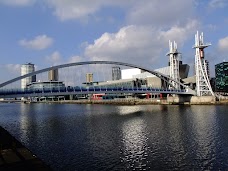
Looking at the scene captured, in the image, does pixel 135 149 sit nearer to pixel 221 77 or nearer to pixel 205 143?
pixel 205 143

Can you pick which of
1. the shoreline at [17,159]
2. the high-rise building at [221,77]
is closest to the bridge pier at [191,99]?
the high-rise building at [221,77]

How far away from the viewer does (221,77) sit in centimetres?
15575

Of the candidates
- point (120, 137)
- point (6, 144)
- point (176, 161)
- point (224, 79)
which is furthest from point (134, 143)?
point (224, 79)

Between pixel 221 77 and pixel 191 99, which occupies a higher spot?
pixel 221 77

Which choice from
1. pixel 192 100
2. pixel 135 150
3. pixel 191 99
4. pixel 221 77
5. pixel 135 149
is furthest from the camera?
pixel 221 77

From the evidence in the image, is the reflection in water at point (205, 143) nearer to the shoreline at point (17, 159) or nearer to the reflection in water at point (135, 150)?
the reflection in water at point (135, 150)

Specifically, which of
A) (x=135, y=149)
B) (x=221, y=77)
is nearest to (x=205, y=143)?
(x=135, y=149)

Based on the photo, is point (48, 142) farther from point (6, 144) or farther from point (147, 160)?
point (147, 160)

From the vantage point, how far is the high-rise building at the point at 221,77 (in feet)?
492

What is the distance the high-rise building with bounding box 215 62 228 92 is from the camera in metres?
150

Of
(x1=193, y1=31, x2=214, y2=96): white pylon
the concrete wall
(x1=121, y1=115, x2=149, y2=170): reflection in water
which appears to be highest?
(x1=193, y1=31, x2=214, y2=96): white pylon

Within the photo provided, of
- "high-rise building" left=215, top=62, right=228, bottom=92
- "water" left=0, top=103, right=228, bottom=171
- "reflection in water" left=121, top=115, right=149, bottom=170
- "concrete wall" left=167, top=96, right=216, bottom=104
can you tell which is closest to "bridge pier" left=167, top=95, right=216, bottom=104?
"concrete wall" left=167, top=96, right=216, bottom=104

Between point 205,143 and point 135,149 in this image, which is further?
point 205,143

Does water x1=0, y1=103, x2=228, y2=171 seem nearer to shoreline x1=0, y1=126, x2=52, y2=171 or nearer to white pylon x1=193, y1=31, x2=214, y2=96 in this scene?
shoreline x1=0, y1=126, x2=52, y2=171
